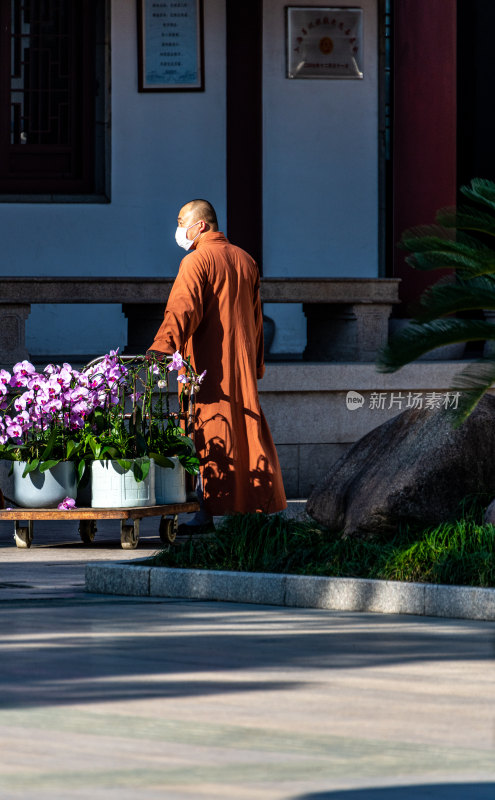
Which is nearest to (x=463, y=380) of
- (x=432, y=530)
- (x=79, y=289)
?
(x=432, y=530)

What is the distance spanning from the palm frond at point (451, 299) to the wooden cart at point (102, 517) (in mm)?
1934

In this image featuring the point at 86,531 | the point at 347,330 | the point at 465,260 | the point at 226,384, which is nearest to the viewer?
the point at 465,260

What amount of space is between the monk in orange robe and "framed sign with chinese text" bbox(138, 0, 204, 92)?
11.3 ft

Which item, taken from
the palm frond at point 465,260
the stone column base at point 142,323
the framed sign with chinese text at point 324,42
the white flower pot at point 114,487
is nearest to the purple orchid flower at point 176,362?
the white flower pot at point 114,487

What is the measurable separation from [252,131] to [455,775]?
9.57 meters

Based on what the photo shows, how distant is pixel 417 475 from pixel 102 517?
5.84 ft

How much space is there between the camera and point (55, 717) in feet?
15.3

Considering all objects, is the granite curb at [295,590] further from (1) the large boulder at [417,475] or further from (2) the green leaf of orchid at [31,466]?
(2) the green leaf of orchid at [31,466]

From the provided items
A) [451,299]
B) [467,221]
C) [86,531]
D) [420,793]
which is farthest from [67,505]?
[420,793]

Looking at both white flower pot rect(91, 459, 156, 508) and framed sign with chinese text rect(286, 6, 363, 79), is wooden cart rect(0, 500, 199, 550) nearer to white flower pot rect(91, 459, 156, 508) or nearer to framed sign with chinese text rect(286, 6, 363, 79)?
white flower pot rect(91, 459, 156, 508)

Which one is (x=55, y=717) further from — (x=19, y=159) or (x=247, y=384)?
(x=19, y=159)

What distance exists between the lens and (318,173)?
515 inches

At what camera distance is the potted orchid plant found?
8867mm

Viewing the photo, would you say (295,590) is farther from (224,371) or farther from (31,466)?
(224,371)
